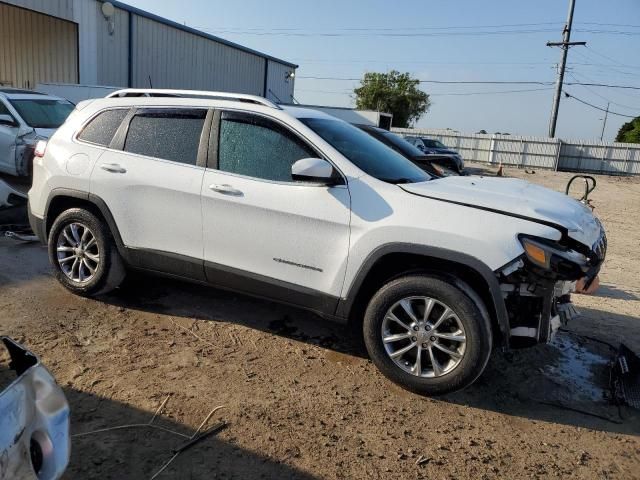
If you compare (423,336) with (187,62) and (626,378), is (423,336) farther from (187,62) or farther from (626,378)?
(187,62)

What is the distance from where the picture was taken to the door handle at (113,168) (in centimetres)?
431

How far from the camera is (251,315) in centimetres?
463

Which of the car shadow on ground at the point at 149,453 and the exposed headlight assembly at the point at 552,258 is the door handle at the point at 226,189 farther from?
the exposed headlight assembly at the point at 552,258

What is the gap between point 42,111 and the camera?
10820 mm

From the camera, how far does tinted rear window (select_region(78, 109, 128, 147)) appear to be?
4.52 meters

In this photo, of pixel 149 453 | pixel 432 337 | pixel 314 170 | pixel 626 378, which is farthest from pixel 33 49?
pixel 626 378

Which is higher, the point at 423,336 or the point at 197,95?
the point at 197,95

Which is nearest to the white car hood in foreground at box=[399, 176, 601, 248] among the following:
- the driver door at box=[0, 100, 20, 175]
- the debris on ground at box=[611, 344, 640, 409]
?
the debris on ground at box=[611, 344, 640, 409]

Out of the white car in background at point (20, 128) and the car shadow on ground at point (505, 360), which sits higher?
the white car in background at point (20, 128)

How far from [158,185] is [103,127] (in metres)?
0.93

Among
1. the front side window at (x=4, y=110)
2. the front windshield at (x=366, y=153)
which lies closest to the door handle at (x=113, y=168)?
the front windshield at (x=366, y=153)

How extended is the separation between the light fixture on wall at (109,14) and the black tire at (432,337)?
19136mm

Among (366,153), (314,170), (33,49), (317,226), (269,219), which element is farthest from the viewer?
(33,49)

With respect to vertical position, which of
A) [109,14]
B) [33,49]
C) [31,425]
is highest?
[109,14]
